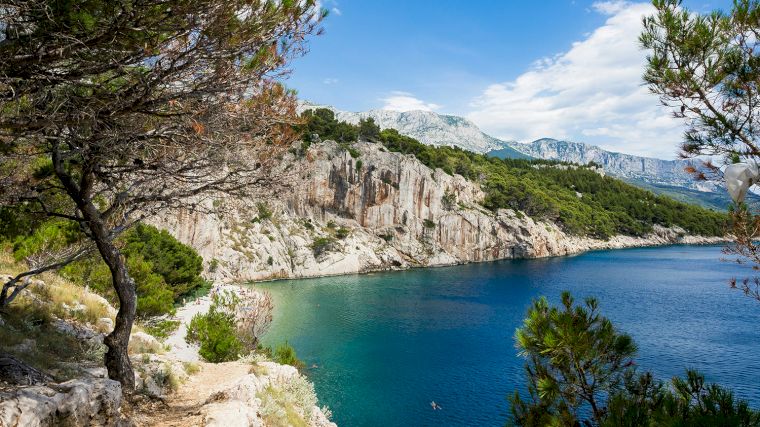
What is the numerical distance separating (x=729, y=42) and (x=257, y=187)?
6.87m

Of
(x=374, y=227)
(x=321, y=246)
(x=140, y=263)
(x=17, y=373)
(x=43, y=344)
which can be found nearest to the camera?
(x=17, y=373)

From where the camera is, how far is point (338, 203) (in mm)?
65500

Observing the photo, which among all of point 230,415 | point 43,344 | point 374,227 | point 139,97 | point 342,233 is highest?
point 139,97

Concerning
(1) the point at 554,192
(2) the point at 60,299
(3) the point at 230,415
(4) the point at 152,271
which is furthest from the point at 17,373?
(1) the point at 554,192

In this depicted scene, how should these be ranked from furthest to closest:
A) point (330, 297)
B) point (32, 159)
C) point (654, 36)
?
point (330, 297), point (32, 159), point (654, 36)

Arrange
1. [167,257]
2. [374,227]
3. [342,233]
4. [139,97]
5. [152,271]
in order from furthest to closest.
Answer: [374,227]
[342,233]
[167,257]
[152,271]
[139,97]

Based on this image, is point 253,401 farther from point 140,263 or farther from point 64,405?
point 140,263

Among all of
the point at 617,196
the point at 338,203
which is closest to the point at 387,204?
the point at 338,203

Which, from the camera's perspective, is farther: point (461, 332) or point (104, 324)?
point (461, 332)

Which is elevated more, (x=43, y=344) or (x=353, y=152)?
(x=353, y=152)

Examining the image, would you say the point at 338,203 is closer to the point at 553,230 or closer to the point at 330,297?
the point at 330,297

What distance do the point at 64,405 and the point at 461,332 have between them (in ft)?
91.8

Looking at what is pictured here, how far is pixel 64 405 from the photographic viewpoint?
4715 millimetres

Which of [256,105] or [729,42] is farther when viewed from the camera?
[256,105]
